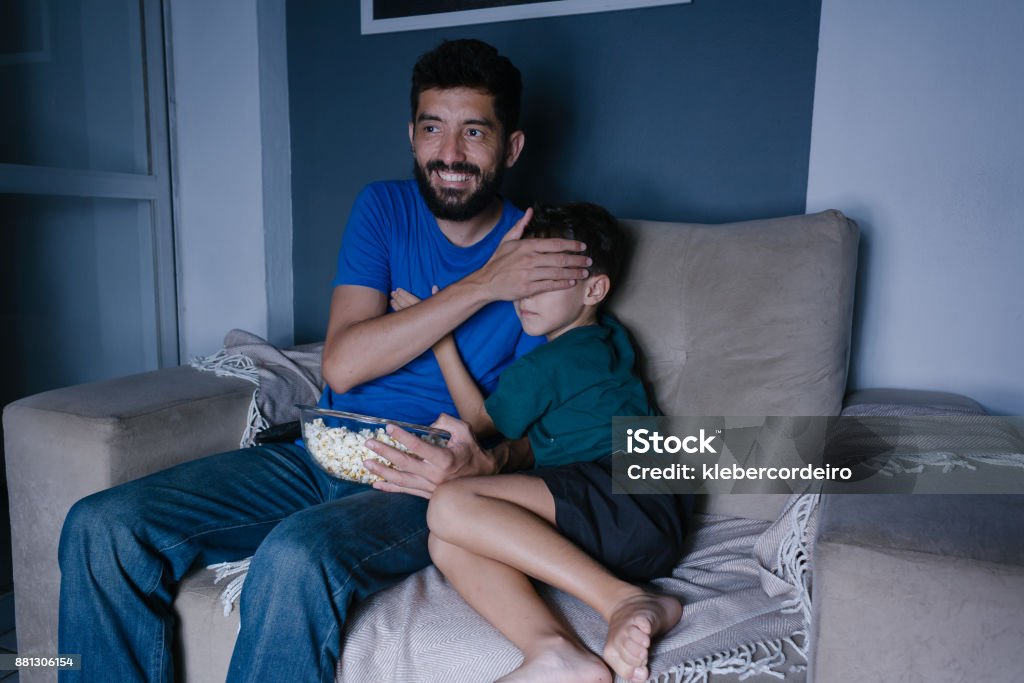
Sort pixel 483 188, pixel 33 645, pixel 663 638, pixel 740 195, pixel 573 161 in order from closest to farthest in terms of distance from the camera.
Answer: pixel 663 638
pixel 33 645
pixel 483 188
pixel 740 195
pixel 573 161

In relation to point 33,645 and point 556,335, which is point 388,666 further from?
point 33,645

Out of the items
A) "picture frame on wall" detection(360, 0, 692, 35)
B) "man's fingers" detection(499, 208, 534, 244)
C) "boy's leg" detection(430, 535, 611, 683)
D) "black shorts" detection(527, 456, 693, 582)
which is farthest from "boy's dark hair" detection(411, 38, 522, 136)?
"boy's leg" detection(430, 535, 611, 683)

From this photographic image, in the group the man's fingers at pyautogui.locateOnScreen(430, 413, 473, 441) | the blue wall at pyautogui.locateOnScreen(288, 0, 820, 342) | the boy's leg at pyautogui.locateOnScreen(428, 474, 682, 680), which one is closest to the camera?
the boy's leg at pyautogui.locateOnScreen(428, 474, 682, 680)

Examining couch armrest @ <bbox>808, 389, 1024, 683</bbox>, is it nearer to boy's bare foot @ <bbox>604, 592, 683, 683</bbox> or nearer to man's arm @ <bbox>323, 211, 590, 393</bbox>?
boy's bare foot @ <bbox>604, 592, 683, 683</bbox>

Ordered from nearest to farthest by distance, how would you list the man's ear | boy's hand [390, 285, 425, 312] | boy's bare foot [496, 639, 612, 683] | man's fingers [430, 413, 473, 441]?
boy's bare foot [496, 639, 612, 683]
man's fingers [430, 413, 473, 441]
boy's hand [390, 285, 425, 312]
the man's ear

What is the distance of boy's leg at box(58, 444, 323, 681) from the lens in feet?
3.95

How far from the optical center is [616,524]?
1.18m

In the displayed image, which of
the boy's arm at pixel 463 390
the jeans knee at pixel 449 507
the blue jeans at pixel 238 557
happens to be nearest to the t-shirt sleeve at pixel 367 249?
the boy's arm at pixel 463 390

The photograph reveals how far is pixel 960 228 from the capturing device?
167cm

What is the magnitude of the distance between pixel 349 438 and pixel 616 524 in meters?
0.47

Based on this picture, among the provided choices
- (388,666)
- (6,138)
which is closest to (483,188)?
(388,666)

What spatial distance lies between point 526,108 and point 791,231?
85cm

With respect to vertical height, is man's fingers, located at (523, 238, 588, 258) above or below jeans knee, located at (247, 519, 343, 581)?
above

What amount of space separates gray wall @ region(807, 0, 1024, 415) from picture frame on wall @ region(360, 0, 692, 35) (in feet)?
1.54
